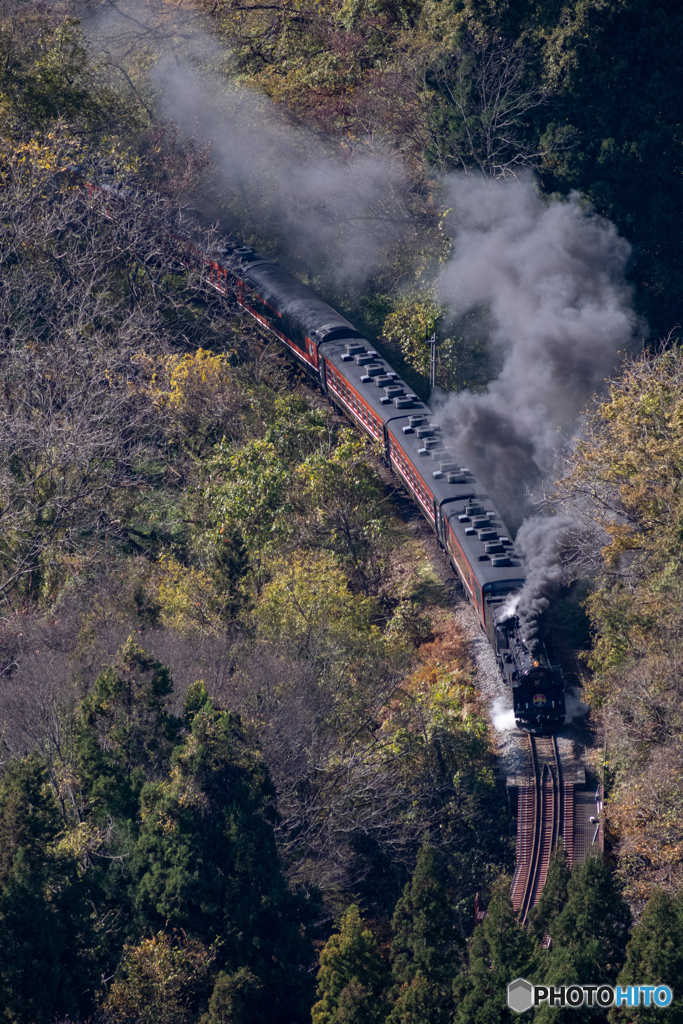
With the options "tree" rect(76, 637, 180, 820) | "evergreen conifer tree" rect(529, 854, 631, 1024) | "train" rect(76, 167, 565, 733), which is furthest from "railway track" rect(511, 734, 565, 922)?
"tree" rect(76, 637, 180, 820)

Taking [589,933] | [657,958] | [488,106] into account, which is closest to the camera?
[657,958]

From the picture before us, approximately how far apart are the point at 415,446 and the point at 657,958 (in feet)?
71.2

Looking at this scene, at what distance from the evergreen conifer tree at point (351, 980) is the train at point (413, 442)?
10.3m

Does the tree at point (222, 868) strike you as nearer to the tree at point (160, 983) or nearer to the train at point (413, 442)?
the tree at point (160, 983)

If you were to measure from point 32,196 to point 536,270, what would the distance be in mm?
23132

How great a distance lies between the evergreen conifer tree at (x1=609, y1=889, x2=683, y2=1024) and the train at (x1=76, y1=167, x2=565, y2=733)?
33.5 feet

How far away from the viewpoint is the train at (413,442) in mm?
33844

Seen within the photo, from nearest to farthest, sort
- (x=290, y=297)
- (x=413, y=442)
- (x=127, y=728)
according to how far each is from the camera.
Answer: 1. (x=127, y=728)
2. (x=413, y=442)
3. (x=290, y=297)

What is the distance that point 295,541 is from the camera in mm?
41812

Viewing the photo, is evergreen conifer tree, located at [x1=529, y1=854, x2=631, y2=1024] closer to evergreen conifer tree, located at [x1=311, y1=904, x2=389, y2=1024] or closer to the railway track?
evergreen conifer tree, located at [x1=311, y1=904, x2=389, y2=1024]

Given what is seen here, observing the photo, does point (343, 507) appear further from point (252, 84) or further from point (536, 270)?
point (252, 84)

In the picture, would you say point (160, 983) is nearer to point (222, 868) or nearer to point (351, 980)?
point (222, 868)

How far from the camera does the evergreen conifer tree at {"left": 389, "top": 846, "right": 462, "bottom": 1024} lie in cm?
2411

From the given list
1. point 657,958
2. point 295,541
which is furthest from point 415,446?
point 657,958
